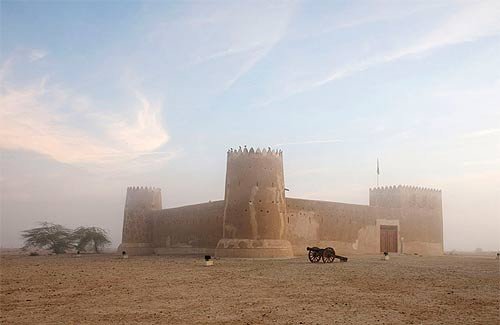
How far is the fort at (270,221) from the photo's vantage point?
25.0 m

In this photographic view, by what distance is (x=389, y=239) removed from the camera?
32625 mm

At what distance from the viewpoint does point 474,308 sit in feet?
30.1

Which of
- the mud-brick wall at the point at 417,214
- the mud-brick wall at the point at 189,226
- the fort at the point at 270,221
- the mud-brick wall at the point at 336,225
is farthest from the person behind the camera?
the mud-brick wall at the point at 417,214

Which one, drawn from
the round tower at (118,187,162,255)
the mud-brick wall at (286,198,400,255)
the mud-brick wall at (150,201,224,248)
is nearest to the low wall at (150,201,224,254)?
the mud-brick wall at (150,201,224,248)

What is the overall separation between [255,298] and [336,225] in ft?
64.8

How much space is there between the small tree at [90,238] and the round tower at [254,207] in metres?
24.8

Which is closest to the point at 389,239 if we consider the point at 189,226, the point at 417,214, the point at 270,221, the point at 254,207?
the point at 417,214

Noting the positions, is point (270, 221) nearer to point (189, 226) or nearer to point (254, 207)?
point (254, 207)

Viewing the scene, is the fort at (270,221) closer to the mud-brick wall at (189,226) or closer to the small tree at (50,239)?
the mud-brick wall at (189,226)

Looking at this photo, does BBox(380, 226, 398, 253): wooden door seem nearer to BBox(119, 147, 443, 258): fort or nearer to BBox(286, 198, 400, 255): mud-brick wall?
BBox(119, 147, 443, 258): fort

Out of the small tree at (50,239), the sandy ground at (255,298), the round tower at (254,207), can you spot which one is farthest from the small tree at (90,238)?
the sandy ground at (255,298)

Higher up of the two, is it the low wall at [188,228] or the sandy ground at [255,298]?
the low wall at [188,228]

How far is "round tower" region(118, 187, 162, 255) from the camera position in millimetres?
36594

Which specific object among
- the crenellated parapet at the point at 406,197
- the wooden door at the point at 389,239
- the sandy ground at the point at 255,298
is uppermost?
the crenellated parapet at the point at 406,197
